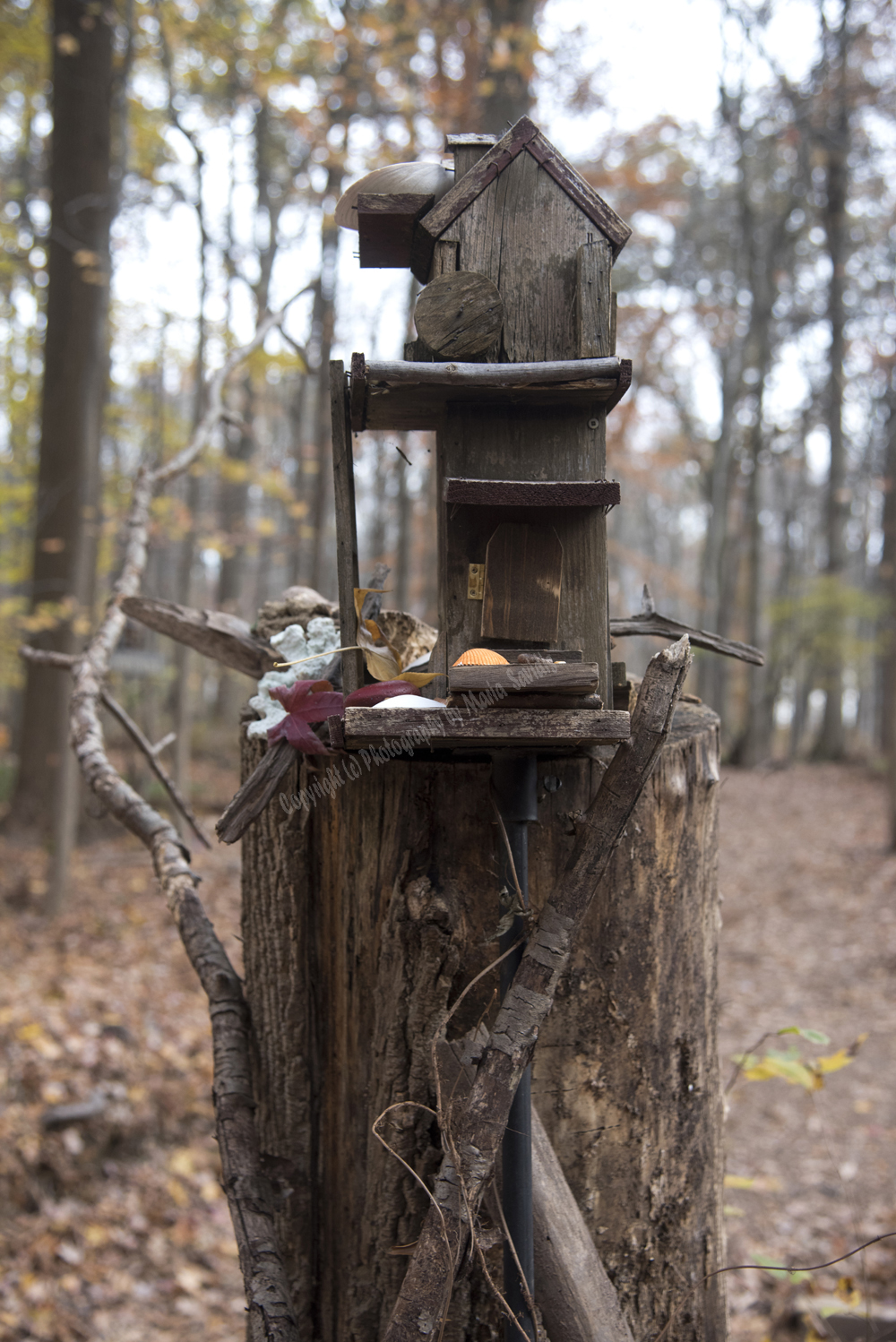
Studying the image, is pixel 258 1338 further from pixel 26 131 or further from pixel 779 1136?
pixel 26 131

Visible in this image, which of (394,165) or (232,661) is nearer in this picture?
(394,165)

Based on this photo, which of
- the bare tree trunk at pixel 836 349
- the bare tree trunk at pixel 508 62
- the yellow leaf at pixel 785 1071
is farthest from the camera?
the bare tree trunk at pixel 836 349

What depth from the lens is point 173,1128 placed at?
14.4ft

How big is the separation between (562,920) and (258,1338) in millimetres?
854

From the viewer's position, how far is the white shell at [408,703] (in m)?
1.29

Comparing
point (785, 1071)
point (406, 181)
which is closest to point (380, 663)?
point (406, 181)

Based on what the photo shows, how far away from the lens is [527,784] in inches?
58.7

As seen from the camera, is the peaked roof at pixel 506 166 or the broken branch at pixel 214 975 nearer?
the broken branch at pixel 214 975

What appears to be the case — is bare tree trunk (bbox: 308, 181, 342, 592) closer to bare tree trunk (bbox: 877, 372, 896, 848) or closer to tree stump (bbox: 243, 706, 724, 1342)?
bare tree trunk (bbox: 877, 372, 896, 848)

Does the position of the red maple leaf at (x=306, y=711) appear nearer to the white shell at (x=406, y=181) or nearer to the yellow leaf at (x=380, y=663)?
the yellow leaf at (x=380, y=663)

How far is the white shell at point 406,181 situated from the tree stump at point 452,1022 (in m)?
1.09

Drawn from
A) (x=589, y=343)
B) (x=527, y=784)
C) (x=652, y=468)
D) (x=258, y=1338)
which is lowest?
(x=258, y=1338)

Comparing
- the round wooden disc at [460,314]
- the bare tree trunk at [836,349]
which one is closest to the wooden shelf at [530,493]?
the round wooden disc at [460,314]

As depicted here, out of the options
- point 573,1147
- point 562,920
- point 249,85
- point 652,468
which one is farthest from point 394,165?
point 652,468
